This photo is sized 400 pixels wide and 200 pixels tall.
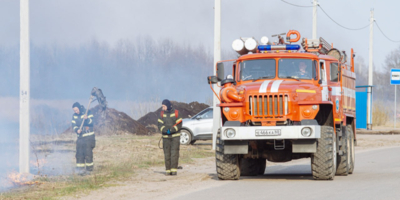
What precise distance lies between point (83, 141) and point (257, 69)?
16.1ft

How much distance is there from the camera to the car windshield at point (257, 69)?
1452 centimetres

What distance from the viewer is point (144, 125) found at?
140ft

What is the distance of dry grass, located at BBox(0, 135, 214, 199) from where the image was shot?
1205 centimetres

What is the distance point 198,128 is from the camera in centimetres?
2733

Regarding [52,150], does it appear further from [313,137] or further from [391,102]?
[391,102]

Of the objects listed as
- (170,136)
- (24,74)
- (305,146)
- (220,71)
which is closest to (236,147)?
(305,146)

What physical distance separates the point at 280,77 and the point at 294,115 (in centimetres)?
133

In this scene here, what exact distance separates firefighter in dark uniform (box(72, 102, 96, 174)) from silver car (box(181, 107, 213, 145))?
456 inches

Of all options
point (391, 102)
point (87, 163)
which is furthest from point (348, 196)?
point (391, 102)

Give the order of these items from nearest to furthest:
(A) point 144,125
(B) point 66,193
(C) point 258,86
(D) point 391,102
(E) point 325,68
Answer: (B) point 66,193 < (C) point 258,86 < (E) point 325,68 < (A) point 144,125 < (D) point 391,102

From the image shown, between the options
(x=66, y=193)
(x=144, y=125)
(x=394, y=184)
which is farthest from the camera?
(x=144, y=125)

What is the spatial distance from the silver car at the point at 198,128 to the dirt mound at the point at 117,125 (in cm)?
1049

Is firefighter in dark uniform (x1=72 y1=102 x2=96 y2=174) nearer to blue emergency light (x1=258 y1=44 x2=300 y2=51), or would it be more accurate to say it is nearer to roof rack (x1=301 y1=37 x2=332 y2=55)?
blue emergency light (x1=258 y1=44 x2=300 y2=51)

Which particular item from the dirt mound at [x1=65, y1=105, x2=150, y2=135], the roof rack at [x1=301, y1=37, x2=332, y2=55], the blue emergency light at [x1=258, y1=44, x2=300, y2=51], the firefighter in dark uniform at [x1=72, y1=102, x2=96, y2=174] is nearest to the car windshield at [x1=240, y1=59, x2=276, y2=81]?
the blue emergency light at [x1=258, y1=44, x2=300, y2=51]
